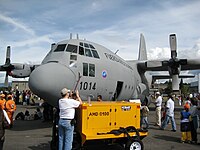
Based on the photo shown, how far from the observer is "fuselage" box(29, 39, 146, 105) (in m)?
7.93

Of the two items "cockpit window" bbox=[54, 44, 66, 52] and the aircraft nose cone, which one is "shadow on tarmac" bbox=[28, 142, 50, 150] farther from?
"cockpit window" bbox=[54, 44, 66, 52]

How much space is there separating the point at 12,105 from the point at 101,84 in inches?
164

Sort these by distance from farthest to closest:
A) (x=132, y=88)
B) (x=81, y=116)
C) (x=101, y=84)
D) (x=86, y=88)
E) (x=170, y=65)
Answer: (x=170, y=65) < (x=132, y=88) < (x=101, y=84) < (x=86, y=88) < (x=81, y=116)

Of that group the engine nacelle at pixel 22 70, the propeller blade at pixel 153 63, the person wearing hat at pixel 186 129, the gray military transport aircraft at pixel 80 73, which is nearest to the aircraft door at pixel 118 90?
the gray military transport aircraft at pixel 80 73

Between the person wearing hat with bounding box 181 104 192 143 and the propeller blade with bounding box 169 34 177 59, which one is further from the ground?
the propeller blade with bounding box 169 34 177 59

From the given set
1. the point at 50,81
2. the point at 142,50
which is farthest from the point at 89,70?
the point at 142,50

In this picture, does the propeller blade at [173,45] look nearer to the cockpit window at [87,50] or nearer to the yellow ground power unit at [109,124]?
the cockpit window at [87,50]

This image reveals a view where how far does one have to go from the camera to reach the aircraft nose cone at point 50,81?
7773 millimetres

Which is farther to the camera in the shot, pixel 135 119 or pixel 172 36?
pixel 172 36

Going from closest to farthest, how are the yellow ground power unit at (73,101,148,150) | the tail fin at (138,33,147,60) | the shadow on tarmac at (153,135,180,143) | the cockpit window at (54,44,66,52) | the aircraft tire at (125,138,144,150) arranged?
the yellow ground power unit at (73,101,148,150), the aircraft tire at (125,138,144,150), the shadow on tarmac at (153,135,180,143), the cockpit window at (54,44,66,52), the tail fin at (138,33,147,60)

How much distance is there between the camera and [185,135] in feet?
28.0

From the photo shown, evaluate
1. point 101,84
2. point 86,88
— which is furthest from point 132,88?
point 86,88

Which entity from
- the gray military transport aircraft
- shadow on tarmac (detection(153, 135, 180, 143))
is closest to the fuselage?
the gray military transport aircraft

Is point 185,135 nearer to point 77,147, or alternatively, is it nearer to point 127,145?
point 127,145
